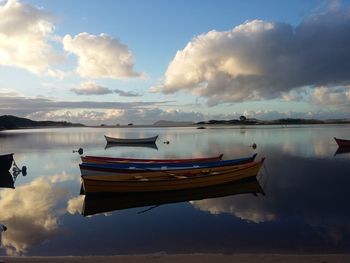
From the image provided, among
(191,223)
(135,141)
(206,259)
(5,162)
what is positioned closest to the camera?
(206,259)

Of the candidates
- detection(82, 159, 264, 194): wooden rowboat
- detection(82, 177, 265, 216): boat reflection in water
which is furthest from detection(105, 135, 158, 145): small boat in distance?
detection(82, 159, 264, 194): wooden rowboat

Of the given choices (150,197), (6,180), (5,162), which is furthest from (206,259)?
(5,162)

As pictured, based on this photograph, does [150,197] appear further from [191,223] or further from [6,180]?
[6,180]

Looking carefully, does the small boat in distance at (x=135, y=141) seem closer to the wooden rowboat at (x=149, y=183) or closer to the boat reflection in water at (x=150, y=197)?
the boat reflection in water at (x=150, y=197)

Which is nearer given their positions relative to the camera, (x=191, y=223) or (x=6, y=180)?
(x=191, y=223)

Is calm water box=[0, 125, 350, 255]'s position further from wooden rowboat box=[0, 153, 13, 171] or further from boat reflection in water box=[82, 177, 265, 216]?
wooden rowboat box=[0, 153, 13, 171]

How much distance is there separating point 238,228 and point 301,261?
4.57m

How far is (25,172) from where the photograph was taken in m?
27.4

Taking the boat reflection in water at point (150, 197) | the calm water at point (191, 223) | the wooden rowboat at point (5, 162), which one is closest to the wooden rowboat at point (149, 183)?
the boat reflection in water at point (150, 197)

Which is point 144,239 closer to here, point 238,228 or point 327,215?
point 238,228

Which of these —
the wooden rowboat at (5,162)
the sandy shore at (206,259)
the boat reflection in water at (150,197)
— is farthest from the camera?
the wooden rowboat at (5,162)

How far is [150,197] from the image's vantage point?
673 inches

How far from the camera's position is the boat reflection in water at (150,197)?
15.6 m

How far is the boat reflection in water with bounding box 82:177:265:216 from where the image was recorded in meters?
15.6
